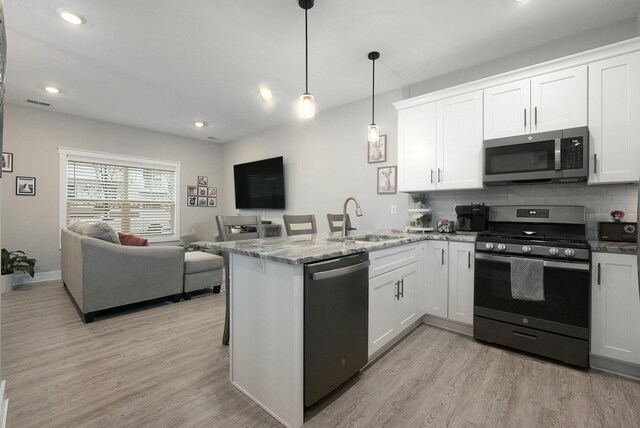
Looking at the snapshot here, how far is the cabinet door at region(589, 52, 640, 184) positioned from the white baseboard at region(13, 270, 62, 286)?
23.4 feet

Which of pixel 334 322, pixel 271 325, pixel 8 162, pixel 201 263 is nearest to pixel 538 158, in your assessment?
pixel 334 322

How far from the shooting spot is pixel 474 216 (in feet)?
9.68

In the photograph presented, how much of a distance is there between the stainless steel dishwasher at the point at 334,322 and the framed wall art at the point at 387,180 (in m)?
2.08

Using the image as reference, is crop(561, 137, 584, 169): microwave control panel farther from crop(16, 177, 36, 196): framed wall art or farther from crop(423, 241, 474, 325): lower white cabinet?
crop(16, 177, 36, 196): framed wall art

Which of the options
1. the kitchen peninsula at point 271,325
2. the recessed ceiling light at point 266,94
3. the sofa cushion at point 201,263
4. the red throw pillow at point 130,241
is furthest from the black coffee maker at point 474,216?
the red throw pillow at point 130,241

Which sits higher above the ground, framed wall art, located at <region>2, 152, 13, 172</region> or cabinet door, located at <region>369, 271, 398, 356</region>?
framed wall art, located at <region>2, 152, 13, 172</region>

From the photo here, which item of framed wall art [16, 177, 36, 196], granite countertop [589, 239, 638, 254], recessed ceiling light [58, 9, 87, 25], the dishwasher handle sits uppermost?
recessed ceiling light [58, 9, 87, 25]

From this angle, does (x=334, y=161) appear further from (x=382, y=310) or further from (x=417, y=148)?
(x=382, y=310)

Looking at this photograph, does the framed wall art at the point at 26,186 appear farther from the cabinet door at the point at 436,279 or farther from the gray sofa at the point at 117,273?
the cabinet door at the point at 436,279

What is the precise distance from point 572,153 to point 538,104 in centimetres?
53

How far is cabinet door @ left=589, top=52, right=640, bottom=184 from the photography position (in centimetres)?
217

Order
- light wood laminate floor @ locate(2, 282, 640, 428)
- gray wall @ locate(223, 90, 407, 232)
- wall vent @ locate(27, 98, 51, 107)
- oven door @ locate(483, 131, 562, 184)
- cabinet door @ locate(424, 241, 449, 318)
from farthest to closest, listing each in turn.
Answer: wall vent @ locate(27, 98, 51, 107) < gray wall @ locate(223, 90, 407, 232) < cabinet door @ locate(424, 241, 449, 318) < oven door @ locate(483, 131, 562, 184) < light wood laminate floor @ locate(2, 282, 640, 428)

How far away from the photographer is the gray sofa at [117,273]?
2957mm

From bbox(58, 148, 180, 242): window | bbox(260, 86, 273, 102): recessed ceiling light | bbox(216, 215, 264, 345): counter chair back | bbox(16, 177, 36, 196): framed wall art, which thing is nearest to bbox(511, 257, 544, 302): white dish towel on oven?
bbox(216, 215, 264, 345): counter chair back
